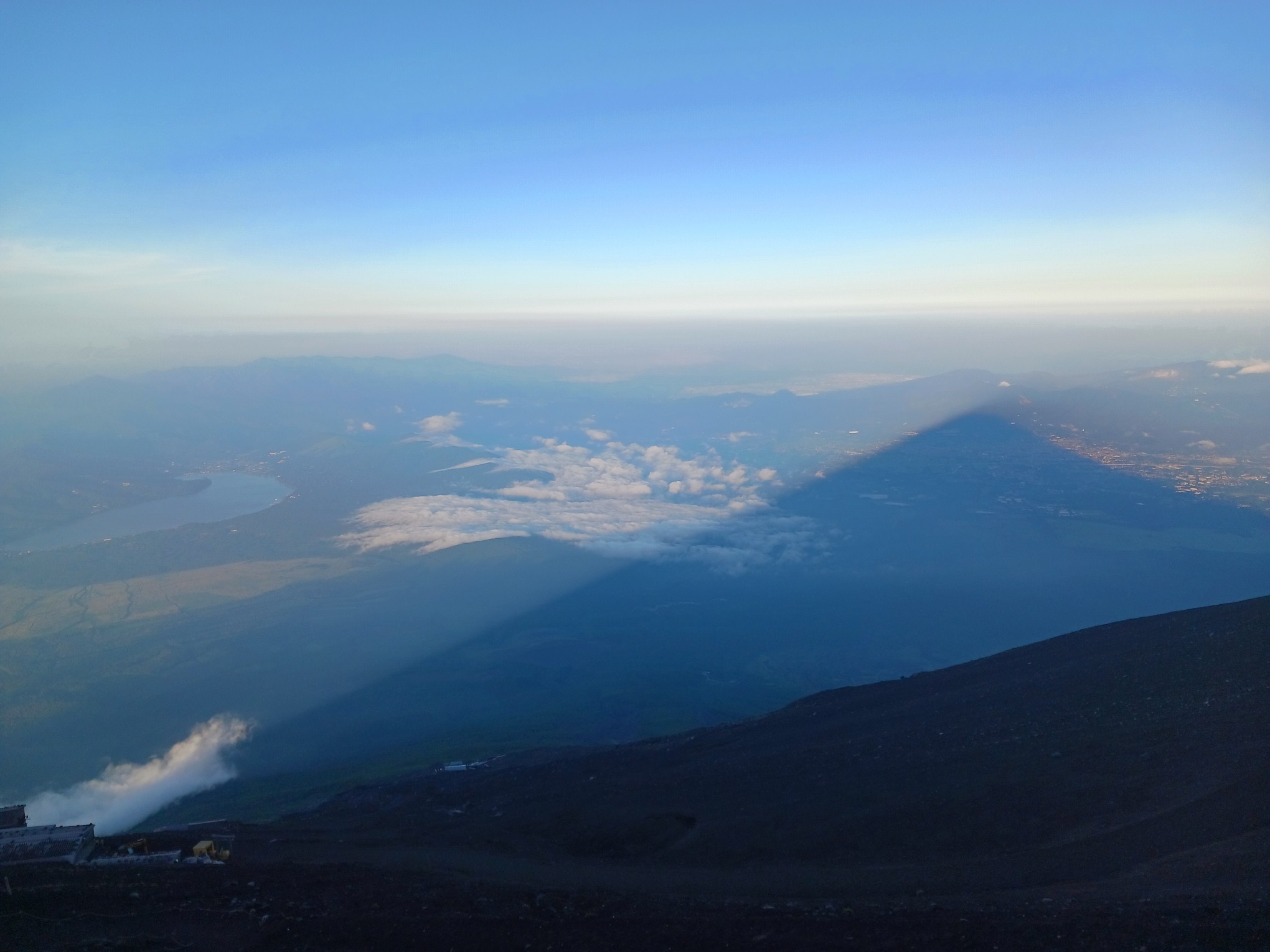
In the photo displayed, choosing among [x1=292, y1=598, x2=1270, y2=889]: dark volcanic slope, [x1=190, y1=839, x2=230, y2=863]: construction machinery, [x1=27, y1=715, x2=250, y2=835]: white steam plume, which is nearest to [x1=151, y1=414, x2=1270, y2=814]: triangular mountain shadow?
[x1=27, y1=715, x2=250, y2=835]: white steam plume

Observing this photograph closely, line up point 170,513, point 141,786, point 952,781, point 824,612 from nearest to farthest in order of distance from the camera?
point 952,781 → point 141,786 → point 824,612 → point 170,513

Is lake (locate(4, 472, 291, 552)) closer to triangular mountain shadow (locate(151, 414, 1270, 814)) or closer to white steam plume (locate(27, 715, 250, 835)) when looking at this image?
white steam plume (locate(27, 715, 250, 835))

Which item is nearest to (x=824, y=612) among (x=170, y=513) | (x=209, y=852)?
(x=209, y=852)

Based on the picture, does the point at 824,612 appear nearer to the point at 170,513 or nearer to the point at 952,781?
the point at 952,781

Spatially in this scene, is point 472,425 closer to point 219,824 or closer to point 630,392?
point 630,392

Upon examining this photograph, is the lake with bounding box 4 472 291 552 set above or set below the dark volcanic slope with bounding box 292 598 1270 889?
below

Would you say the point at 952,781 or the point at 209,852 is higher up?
the point at 952,781

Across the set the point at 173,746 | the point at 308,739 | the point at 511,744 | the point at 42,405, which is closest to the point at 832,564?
the point at 511,744
